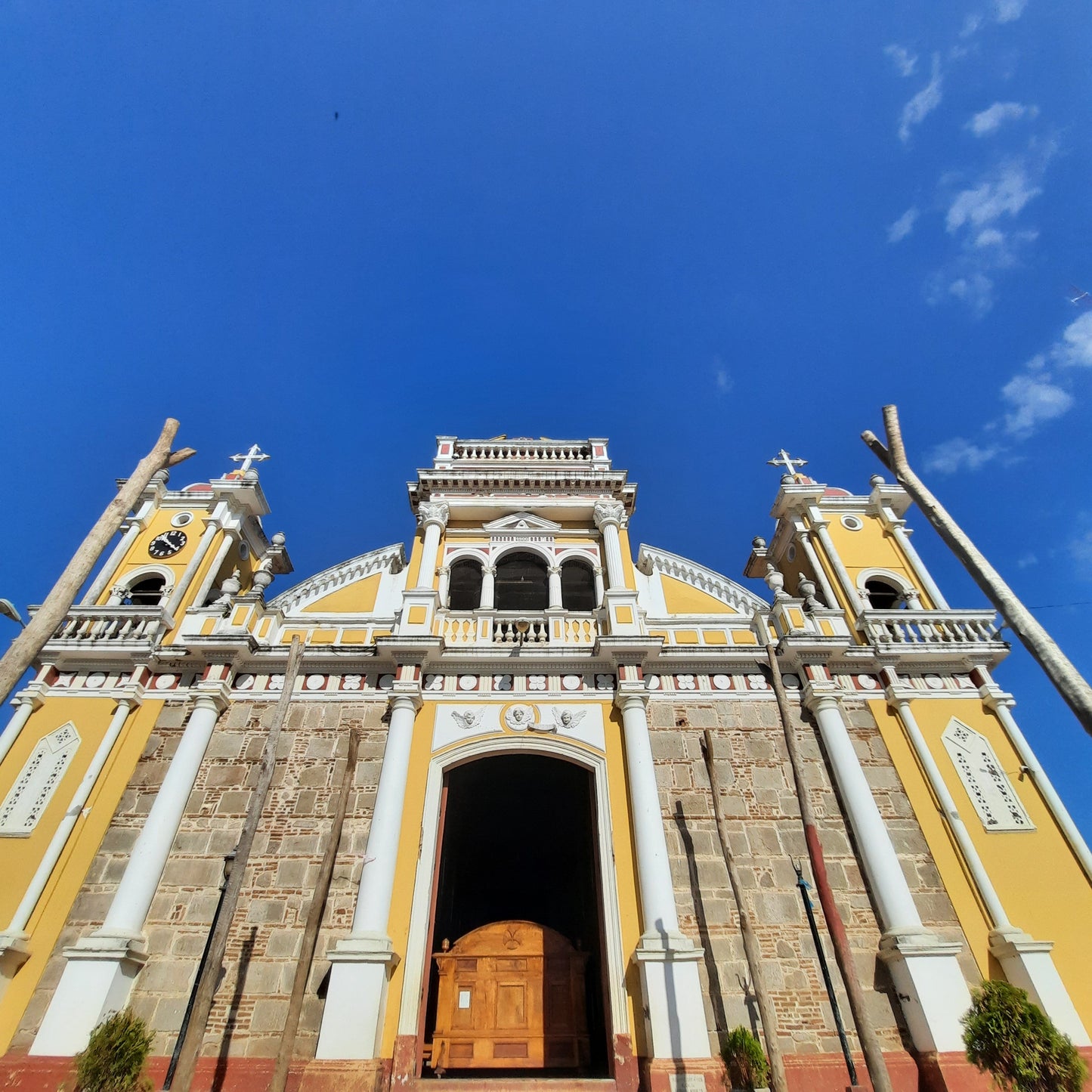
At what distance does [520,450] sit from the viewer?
57.7 ft

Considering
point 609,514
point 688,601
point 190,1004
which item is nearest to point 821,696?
point 688,601

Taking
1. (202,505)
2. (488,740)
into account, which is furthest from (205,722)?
(202,505)

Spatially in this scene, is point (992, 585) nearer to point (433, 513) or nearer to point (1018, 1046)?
point (1018, 1046)

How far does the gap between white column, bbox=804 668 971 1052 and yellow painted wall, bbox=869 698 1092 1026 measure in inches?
30.3

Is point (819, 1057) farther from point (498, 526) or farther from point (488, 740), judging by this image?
point (498, 526)

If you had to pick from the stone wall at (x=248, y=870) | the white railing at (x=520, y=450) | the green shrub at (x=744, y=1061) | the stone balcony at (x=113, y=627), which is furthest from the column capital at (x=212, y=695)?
the green shrub at (x=744, y=1061)

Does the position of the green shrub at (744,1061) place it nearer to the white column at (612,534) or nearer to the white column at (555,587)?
the white column at (555,587)

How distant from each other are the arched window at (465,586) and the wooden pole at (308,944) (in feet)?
15.1

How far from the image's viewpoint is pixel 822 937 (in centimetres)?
949

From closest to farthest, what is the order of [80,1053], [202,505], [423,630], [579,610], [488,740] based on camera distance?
[80,1053] → [488,740] → [423,630] → [579,610] → [202,505]

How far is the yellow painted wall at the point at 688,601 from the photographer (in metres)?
14.1

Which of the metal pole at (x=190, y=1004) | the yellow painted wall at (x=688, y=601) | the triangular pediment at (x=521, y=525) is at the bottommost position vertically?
the metal pole at (x=190, y=1004)

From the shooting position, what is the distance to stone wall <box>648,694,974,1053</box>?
29.4 ft

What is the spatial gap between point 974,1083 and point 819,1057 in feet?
5.76
